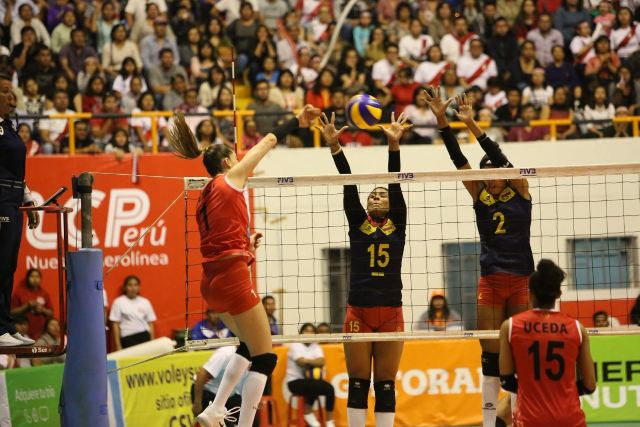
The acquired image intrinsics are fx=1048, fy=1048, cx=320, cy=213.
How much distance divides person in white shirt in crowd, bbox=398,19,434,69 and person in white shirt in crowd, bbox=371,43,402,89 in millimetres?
502

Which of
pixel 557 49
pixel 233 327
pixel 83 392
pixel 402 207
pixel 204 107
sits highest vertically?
pixel 557 49

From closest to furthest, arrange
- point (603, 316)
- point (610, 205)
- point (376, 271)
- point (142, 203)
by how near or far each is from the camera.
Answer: point (376, 271)
point (603, 316)
point (142, 203)
point (610, 205)

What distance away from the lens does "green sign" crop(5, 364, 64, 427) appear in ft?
40.2

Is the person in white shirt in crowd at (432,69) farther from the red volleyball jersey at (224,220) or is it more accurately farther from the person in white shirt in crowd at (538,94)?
the red volleyball jersey at (224,220)

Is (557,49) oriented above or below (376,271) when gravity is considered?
above

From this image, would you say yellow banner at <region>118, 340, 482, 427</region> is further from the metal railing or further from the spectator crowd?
the spectator crowd

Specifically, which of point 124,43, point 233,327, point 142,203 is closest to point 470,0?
point 124,43

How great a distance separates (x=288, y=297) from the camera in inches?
659

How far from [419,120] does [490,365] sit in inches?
371

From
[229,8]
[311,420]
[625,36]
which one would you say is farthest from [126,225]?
[625,36]

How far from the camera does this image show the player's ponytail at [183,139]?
858 centimetres

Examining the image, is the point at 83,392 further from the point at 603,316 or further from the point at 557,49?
the point at 557,49

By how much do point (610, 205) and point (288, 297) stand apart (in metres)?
5.72

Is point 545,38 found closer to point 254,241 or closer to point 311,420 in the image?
point 311,420
